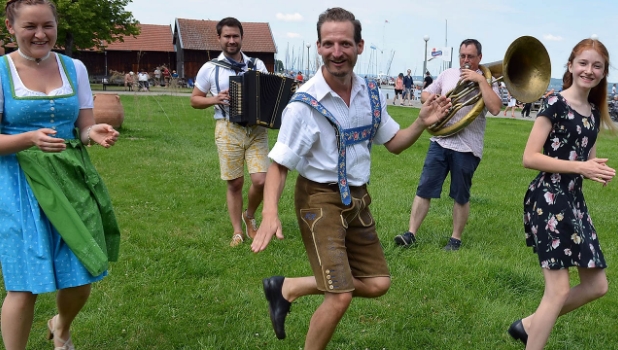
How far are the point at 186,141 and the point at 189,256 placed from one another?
813cm

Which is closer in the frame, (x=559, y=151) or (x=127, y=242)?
(x=559, y=151)

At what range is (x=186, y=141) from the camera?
13297 millimetres

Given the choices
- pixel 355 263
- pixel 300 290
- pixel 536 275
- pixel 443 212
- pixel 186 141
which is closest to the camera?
pixel 355 263

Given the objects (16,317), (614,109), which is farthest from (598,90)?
(614,109)

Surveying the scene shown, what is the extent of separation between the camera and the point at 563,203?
343 centimetres

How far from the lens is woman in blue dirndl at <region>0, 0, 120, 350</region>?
120 inches

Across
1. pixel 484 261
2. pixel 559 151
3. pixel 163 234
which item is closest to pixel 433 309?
pixel 484 261

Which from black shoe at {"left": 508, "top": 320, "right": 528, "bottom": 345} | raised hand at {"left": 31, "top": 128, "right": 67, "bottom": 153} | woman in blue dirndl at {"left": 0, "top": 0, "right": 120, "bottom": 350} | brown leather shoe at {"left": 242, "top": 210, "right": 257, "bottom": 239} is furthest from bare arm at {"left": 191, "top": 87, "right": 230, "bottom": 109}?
black shoe at {"left": 508, "top": 320, "right": 528, "bottom": 345}

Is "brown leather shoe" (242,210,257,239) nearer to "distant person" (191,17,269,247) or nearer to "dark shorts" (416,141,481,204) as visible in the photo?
"distant person" (191,17,269,247)

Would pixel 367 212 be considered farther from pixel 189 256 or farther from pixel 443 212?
pixel 443 212

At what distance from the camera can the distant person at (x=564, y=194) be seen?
11.1 feet

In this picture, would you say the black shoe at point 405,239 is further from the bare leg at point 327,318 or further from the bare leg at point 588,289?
the bare leg at point 327,318

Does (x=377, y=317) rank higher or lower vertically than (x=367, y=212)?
lower

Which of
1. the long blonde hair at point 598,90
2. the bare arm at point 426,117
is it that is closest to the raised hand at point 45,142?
the bare arm at point 426,117
